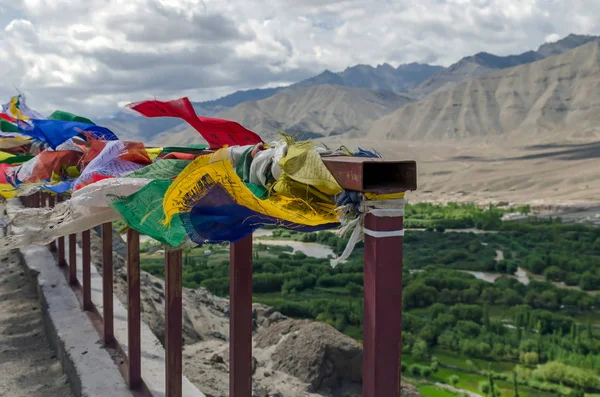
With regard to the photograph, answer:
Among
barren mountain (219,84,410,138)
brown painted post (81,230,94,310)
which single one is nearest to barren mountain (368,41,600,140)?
barren mountain (219,84,410,138)

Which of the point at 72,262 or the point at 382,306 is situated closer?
the point at 382,306

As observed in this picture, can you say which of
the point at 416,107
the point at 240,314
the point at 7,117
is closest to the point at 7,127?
the point at 7,117

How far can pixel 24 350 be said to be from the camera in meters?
4.32

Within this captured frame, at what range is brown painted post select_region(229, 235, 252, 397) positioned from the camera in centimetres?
233

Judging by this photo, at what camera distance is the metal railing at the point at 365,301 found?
1597 millimetres

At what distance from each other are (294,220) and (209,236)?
0.39 metres

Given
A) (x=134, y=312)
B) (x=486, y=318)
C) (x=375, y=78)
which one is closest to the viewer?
(x=134, y=312)

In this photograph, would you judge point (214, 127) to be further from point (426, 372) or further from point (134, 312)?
point (426, 372)

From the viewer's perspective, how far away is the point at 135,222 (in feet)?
7.67

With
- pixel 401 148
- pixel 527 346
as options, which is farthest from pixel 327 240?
pixel 401 148

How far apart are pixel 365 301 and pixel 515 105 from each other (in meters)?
65.2

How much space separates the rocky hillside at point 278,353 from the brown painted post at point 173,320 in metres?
1.42

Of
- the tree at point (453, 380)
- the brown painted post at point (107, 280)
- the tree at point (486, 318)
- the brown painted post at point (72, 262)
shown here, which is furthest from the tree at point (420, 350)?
the brown painted post at point (107, 280)

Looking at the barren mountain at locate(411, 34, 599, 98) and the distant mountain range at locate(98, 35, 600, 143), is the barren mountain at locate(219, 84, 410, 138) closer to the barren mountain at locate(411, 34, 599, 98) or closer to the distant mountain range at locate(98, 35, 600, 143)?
the distant mountain range at locate(98, 35, 600, 143)
